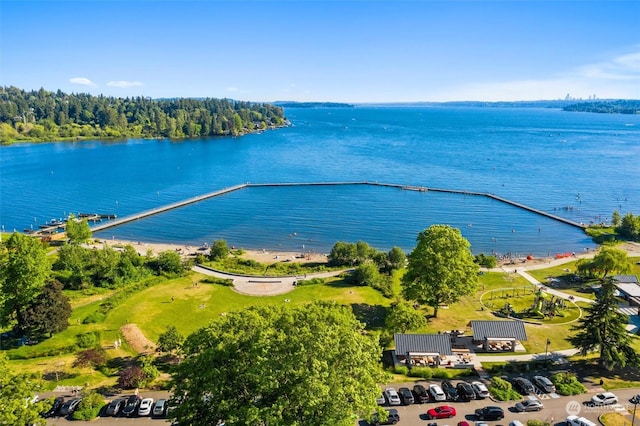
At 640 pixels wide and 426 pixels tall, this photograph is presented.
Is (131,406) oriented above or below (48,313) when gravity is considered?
below

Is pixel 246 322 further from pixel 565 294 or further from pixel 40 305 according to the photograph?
pixel 565 294

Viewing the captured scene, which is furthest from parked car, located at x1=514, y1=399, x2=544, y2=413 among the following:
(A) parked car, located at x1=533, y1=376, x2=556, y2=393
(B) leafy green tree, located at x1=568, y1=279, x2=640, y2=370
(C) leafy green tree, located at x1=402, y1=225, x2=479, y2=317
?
(C) leafy green tree, located at x1=402, y1=225, x2=479, y2=317

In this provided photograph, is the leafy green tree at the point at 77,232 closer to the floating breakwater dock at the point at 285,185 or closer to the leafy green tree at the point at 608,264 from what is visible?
the floating breakwater dock at the point at 285,185

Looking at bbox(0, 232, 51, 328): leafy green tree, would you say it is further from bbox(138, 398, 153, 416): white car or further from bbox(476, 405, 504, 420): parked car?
bbox(476, 405, 504, 420): parked car

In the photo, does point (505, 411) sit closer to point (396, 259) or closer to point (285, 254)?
point (396, 259)

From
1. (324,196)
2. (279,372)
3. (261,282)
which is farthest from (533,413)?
(324,196)

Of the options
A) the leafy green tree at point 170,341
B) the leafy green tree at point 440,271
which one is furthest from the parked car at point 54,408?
the leafy green tree at point 440,271
